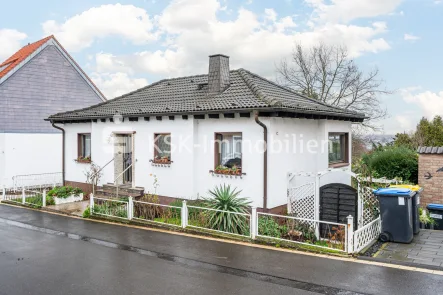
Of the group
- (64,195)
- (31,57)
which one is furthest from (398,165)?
(31,57)

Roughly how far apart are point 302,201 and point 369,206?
7.24ft

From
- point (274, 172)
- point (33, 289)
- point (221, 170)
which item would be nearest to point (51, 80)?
point (221, 170)

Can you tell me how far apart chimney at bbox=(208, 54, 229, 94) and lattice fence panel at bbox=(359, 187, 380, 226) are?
629 centimetres

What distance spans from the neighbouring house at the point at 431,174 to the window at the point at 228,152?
19.4ft

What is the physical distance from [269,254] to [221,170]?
163 inches

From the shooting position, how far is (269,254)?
27.0 ft

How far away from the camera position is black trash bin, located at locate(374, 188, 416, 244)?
28.5ft

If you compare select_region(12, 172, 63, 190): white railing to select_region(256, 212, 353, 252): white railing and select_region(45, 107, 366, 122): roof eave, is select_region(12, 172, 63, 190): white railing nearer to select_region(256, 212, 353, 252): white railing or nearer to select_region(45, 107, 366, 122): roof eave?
select_region(45, 107, 366, 122): roof eave

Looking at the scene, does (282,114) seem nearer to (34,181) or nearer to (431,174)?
(431,174)

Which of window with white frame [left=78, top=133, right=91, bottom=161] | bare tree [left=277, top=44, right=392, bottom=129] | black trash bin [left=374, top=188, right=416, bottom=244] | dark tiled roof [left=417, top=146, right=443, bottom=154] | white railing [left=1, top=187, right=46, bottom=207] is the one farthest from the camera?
bare tree [left=277, top=44, right=392, bottom=129]

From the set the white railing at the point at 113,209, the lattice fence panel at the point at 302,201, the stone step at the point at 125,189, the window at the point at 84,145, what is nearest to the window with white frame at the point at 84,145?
the window at the point at 84,145

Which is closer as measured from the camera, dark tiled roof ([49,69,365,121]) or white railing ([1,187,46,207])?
dark tiled roof ([49,69,365,121])

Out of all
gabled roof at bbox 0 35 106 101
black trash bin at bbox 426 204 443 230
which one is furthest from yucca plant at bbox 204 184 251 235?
gabled roof at bbox 0 35 106 101

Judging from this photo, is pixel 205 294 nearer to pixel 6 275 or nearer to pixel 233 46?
pixel 6 275
